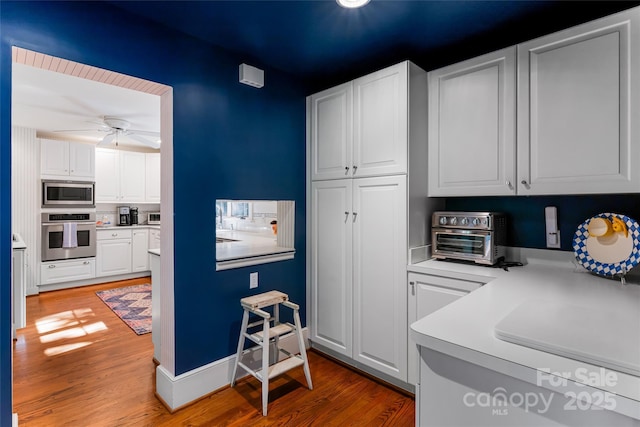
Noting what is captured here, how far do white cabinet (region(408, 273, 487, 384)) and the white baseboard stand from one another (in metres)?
1.11

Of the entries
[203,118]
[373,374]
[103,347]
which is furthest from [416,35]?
[103,347]

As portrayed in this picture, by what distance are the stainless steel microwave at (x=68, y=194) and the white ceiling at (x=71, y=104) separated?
79cm

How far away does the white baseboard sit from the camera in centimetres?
199

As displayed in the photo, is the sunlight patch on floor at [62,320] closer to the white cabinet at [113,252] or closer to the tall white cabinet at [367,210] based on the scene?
the white cabinet at [113,252]

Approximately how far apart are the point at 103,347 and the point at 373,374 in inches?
95.0

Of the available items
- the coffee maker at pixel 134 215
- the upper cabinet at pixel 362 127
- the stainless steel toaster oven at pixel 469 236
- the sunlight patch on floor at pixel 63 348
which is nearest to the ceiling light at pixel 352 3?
the upper cabinet at pixel 362 127

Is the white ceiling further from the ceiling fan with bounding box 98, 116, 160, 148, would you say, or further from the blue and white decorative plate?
the blue and white decorative plate

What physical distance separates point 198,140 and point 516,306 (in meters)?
1.98

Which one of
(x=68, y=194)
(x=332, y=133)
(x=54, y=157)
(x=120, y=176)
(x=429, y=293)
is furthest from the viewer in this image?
(x=120, y=176)

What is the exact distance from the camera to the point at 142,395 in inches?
84.7

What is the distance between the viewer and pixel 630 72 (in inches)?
60.1

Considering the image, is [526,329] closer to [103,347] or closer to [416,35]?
[416,35]

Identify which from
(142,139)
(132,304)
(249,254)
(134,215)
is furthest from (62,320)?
(249,254)

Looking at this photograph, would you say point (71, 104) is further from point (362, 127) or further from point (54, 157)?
point (362, 127)
